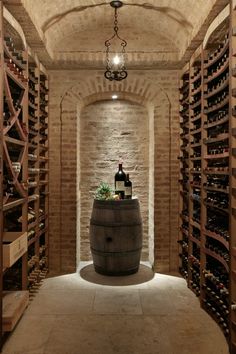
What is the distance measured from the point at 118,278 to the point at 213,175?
6.63ft

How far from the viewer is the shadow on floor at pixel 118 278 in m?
4.71

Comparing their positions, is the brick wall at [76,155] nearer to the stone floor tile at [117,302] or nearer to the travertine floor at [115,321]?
the travertine floor at [115,321]

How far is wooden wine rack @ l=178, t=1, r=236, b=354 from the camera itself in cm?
293

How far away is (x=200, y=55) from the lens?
13.6 ft

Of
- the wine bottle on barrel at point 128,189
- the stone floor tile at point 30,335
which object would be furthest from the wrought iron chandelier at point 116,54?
the stone floor tile at point 30,335

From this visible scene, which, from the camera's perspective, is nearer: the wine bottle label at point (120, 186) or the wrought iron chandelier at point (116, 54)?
the wrought iron chandelier at point (116, 54)

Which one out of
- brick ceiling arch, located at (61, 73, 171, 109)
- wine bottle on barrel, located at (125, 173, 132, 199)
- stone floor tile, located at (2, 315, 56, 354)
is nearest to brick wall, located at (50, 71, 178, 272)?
brick ceiling arch, located at (61, 73, 171, 109)

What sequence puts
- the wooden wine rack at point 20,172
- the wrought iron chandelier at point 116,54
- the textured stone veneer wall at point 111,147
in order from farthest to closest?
the textured stone veneer wall at point 111,147 < the wrought iron chandelier at point 116,54 < the wooden wine rack at point 20,172

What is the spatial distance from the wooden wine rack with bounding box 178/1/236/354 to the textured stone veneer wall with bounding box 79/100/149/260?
0.81 m

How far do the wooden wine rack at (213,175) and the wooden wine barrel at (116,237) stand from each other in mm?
725

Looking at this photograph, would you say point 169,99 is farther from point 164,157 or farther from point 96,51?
point 96,51

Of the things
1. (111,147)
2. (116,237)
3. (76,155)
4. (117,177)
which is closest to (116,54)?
(111,147)

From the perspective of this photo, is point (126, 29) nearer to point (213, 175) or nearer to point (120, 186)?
point (120, 186)

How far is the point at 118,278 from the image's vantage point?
4.86m
